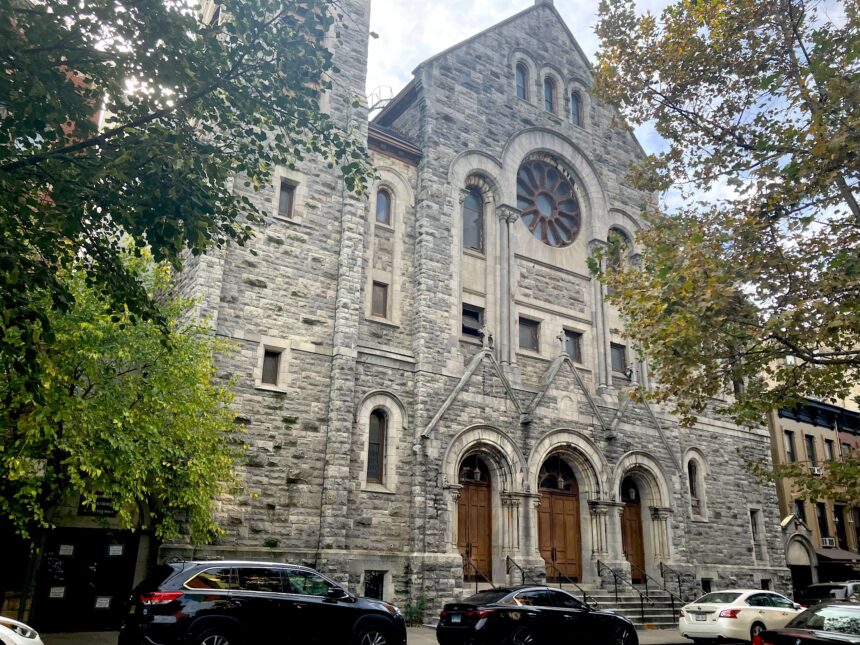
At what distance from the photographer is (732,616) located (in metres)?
17.4

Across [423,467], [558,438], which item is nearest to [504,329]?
[558,438]

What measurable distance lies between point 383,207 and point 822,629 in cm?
1630

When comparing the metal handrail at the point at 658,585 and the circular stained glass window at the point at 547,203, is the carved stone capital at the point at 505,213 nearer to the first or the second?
the circular stained glass window at the point at 547,203

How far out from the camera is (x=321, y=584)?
12234 mm

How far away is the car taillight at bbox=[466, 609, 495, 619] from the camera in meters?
13.8

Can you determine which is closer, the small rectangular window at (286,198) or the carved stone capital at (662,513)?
the small rectangular window at (286,198)

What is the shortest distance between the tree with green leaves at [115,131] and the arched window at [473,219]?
13955 mm

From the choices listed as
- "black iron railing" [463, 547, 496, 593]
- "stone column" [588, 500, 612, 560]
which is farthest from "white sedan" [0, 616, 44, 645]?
"stone column" [588, 500, 612, 560]

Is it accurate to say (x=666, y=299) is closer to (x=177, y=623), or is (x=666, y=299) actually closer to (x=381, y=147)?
(x=177, y=623)

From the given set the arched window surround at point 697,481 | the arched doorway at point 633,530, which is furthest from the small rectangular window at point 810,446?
the arched doorway at point 633,530

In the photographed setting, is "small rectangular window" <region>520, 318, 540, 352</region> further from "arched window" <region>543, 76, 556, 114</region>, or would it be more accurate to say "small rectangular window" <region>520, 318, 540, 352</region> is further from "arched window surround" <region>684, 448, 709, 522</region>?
"arched window" <region>543, 76, 556, 114</region>

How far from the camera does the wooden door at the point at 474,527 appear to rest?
20.8 m

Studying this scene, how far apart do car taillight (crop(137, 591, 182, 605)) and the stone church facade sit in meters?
5.88

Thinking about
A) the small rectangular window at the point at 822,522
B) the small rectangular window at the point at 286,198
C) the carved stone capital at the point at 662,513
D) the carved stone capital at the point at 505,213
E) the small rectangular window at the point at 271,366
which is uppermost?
the carved stone capital at the point at 505,213
